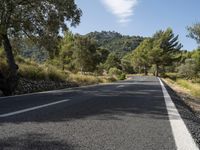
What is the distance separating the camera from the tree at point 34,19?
1685 cm

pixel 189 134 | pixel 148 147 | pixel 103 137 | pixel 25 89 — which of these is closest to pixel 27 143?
pixel 103 137

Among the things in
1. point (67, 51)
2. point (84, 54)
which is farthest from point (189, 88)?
point (67, 51)

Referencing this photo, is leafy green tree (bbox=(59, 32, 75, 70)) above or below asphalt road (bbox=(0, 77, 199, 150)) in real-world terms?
above

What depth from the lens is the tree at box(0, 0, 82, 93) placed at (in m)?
16.8

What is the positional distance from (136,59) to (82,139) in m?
101

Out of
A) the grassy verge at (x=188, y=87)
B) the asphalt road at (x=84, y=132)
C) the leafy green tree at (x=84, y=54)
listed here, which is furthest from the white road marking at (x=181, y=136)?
the leafy green tree at (x=84, y=54)

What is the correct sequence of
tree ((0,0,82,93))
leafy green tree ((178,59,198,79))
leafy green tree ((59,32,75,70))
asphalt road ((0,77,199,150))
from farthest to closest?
1. leafy green tree ((178,59,198,79))
2. leafy green tree ((59,32,75,70))
3. tree ((0,0,82,93))
4. asphalt road ((0,77,199,150))

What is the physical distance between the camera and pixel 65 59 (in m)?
48.4

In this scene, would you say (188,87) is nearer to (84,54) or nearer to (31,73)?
(84,54)

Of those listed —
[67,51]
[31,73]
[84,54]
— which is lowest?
[31,73]

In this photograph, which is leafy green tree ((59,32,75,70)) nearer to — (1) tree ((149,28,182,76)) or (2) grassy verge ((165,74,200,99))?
(2) grassy verge ((165,74,200,99))

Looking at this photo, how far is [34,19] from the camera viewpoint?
1859 centimetres

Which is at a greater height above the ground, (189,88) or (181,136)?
(181,136)

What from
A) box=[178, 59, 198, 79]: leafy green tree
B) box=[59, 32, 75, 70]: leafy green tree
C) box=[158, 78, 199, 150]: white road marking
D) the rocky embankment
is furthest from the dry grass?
box=[178, 59, 198, 79]: leafy green tree
